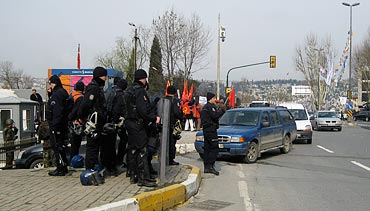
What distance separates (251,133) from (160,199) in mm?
6761

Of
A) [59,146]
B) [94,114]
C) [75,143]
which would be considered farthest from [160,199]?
[75,143]

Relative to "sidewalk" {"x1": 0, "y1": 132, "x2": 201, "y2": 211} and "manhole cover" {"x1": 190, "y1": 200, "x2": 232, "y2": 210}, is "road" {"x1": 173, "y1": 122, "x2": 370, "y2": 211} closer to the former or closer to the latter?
"manhole cover" {"x1": 190, "y1": 200, "x2": 232, "y2": 210}

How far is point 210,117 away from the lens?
33.8ft

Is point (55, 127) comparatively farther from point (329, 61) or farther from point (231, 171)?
point (329, 61)

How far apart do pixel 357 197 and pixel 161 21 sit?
1090 inches

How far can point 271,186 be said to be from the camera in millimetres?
9461

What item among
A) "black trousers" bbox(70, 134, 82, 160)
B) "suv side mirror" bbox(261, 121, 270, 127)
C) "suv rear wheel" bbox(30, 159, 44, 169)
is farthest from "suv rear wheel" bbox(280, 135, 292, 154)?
"black trousers" bbox(70, 134, 82, 160)

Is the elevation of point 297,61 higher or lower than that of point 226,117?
higher

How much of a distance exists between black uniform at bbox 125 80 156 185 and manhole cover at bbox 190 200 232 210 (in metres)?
0.96

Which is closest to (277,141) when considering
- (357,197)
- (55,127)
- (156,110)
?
(357,197)

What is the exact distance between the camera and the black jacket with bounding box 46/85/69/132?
8.05m

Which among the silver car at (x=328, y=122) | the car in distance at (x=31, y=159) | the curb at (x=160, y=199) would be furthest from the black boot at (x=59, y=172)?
the silver car at (x=328, y=122)

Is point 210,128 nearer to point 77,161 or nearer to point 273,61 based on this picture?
point 77,161

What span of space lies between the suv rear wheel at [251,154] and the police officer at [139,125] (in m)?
6.06
